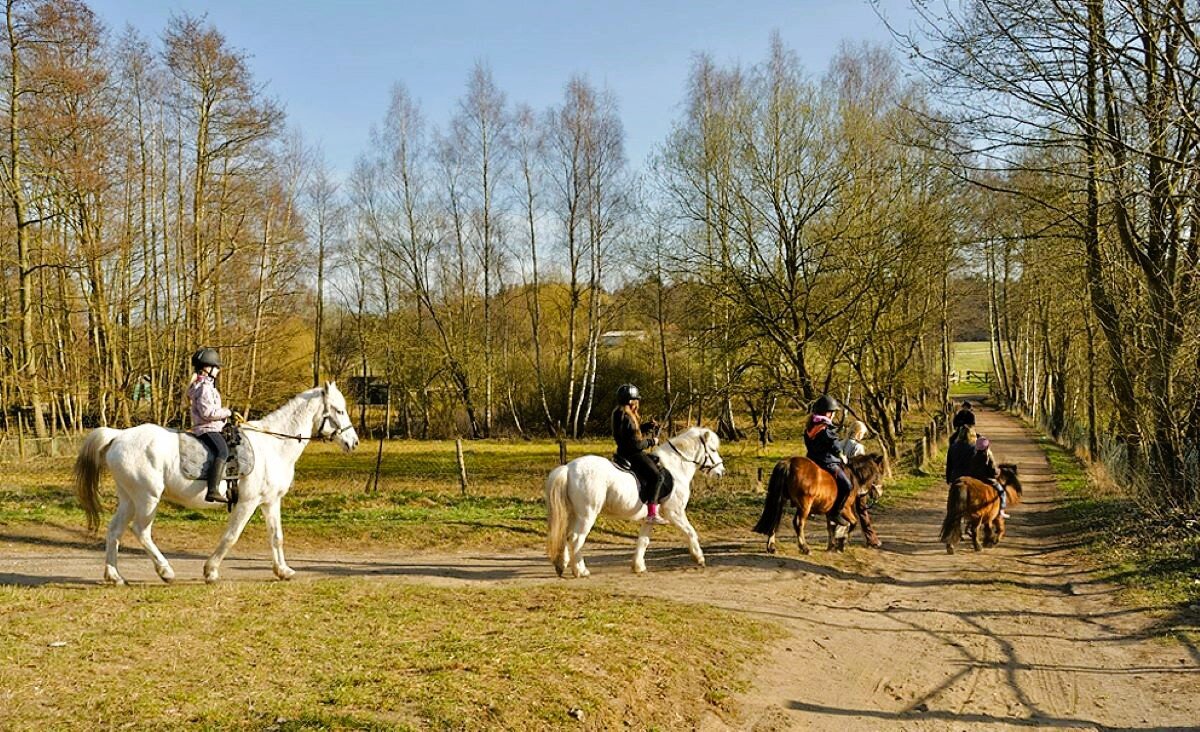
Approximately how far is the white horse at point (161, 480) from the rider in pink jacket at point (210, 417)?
16 cm

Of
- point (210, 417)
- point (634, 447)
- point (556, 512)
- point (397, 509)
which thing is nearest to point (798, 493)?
point (634, 447)

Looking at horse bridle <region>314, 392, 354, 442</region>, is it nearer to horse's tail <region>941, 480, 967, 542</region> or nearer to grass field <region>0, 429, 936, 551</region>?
grass field <region>0, 429, 936, 551</region>

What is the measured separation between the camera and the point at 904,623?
9.12 m

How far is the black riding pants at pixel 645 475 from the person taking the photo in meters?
10.6

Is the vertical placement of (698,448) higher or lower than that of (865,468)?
higher

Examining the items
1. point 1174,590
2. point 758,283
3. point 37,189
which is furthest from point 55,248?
point 1174,590

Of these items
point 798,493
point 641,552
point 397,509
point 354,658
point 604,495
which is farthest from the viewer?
point 397,509

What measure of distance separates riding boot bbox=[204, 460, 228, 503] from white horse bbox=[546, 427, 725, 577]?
3.48 meters

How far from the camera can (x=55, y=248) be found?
2494 centimetres

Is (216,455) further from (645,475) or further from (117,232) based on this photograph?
(117,232)

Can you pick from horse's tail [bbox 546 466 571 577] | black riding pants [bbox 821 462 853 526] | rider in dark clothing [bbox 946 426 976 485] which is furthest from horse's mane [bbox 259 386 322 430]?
rider in dark clothing [bbox 946 426 976 485]

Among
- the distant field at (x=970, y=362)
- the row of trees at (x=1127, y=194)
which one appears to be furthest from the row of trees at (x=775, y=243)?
the distant field at (x=970, y=362)

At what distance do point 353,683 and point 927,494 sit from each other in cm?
1815

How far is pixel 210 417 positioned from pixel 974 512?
34.7ft
